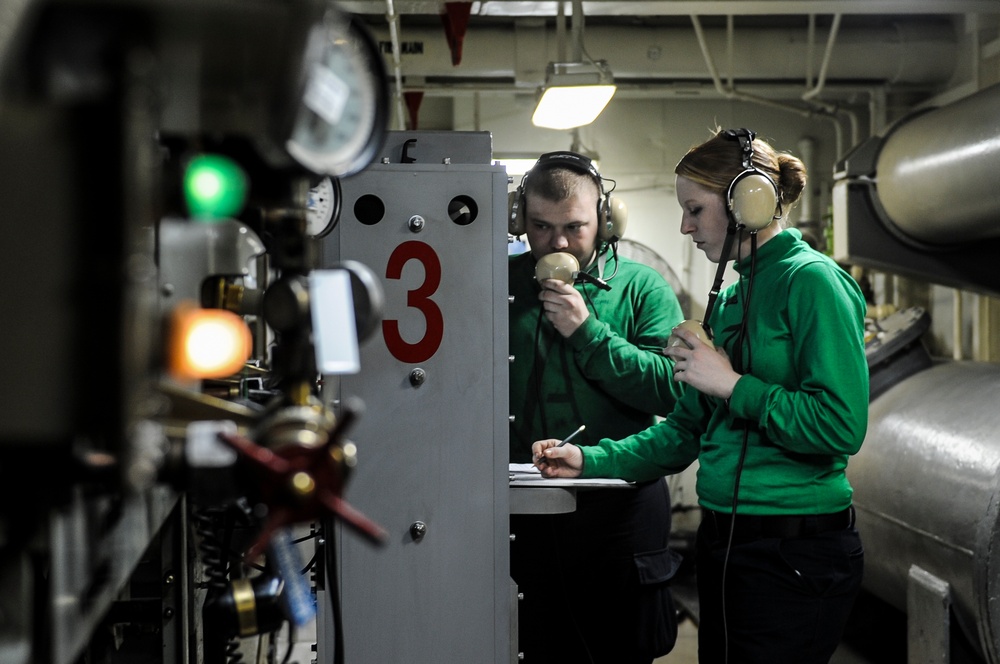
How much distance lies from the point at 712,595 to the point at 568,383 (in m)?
0.69

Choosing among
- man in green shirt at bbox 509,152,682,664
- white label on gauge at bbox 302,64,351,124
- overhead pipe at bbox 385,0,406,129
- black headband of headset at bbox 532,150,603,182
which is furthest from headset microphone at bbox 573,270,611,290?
white label on gauge at bbox 302,64,351,124

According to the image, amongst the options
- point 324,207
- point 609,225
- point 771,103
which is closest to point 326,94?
point 324,207

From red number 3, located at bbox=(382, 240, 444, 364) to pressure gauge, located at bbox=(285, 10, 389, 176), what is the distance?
40.3 inches

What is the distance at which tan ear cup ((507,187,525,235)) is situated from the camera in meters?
2.46

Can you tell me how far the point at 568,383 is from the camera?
96.0 inches

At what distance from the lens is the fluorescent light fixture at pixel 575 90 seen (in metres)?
3.57

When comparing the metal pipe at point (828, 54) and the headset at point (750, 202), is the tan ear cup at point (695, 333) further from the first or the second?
the metal pipe at point (828, 54)

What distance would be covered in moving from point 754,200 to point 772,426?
1.45ft

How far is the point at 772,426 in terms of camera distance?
178 cm

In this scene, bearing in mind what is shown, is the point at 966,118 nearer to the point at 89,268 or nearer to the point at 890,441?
the point at 890,441

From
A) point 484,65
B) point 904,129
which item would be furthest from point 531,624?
point 484,65

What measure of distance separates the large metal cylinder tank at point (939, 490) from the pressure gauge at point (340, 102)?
7.80 ft

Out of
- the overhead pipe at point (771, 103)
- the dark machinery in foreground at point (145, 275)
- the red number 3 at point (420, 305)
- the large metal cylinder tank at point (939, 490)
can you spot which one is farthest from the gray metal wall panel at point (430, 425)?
the overhead pipe at point (771, 103)

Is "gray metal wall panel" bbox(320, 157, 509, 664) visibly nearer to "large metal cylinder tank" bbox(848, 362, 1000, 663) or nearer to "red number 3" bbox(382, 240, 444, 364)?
"red number 3" bbox(382, 240, 444, 364)
